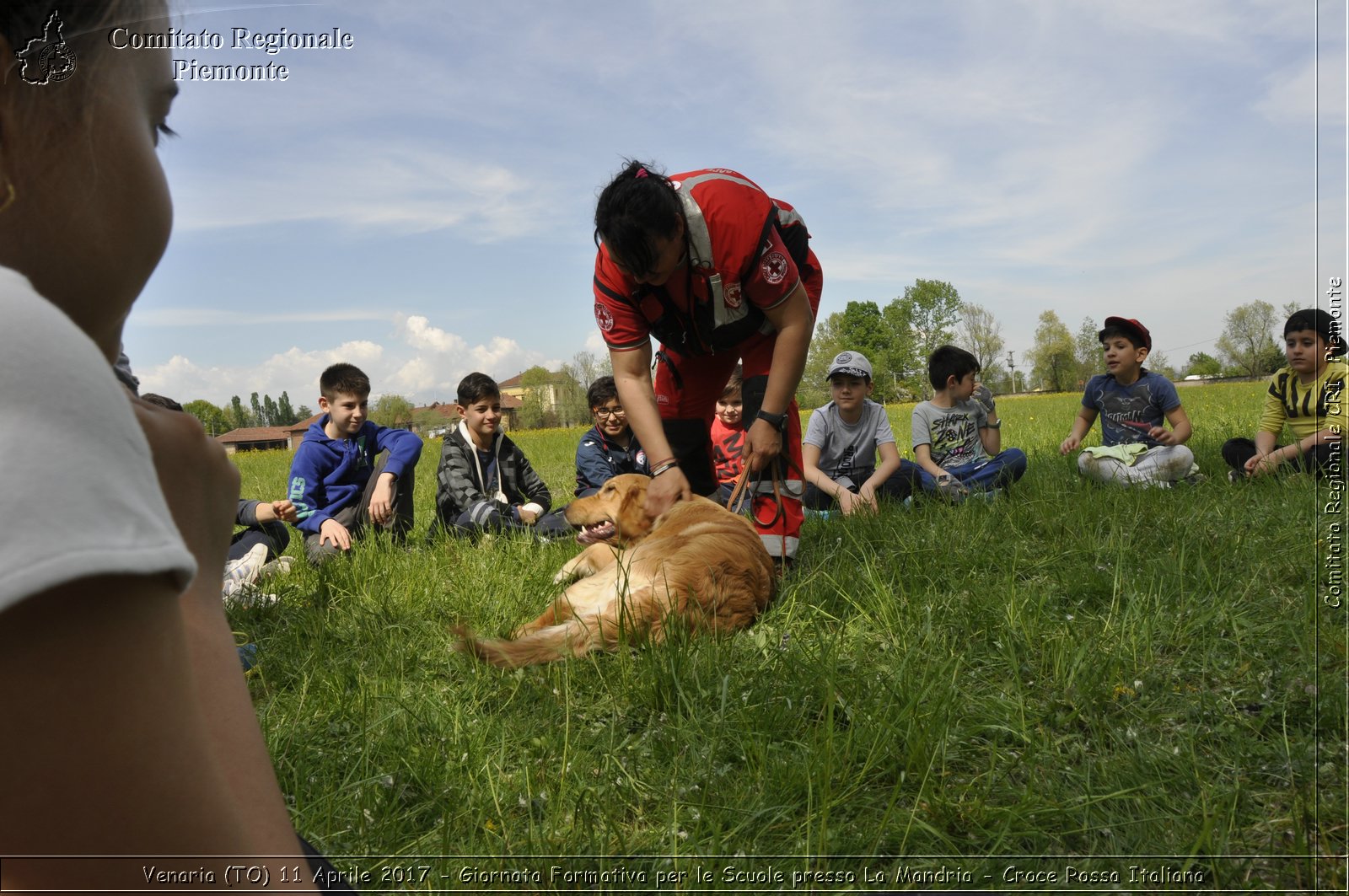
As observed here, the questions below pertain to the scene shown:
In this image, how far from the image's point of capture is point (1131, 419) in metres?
7.13

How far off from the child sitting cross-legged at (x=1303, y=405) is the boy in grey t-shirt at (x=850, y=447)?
255 cm

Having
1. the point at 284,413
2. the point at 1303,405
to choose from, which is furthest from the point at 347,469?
the point at 284,413

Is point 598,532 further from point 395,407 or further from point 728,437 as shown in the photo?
point 395,407

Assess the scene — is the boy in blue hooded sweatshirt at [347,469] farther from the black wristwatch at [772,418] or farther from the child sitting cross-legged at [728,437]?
the black wristwatch at [772,418]

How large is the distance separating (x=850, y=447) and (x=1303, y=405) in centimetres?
361

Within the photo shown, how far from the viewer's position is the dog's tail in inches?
114

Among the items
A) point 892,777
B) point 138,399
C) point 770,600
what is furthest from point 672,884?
point 770,600

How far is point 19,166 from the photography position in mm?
498

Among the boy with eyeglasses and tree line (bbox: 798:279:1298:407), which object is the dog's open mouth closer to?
the boy with eyeglasses

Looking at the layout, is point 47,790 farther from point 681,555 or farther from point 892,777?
point 681,555

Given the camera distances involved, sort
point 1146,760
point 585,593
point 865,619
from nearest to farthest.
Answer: point 1146,760, point 865,619, point 585,593

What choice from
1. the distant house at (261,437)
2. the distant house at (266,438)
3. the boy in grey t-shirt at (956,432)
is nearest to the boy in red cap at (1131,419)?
the boy in grey t-shirt at (956,432)

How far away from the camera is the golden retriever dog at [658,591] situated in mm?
2932

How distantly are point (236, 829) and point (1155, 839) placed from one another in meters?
1.96
